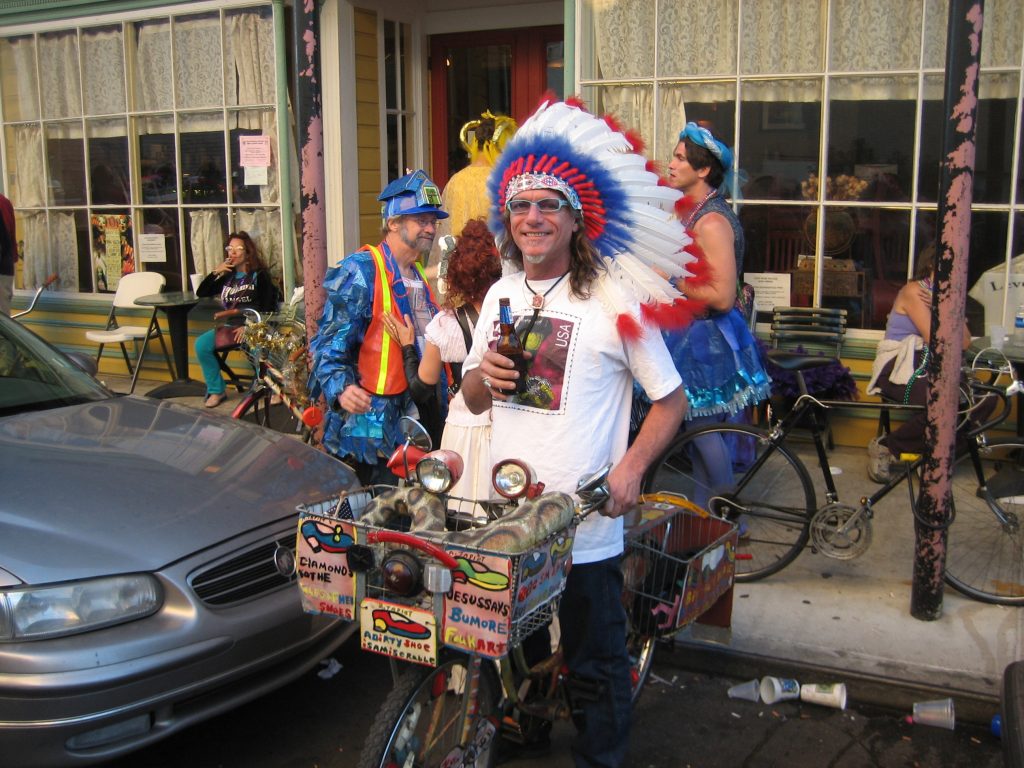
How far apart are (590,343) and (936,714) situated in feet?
6.73

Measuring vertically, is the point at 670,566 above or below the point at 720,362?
below

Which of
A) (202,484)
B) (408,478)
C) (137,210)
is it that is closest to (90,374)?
(202,484)

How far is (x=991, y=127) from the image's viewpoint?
19.5 ft

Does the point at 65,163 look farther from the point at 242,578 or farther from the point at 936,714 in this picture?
the point at 936,714

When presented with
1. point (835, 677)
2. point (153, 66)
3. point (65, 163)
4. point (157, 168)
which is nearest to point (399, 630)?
point (835, 677)

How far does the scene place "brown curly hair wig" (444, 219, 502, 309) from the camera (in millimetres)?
3848

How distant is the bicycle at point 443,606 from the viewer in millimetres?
2367

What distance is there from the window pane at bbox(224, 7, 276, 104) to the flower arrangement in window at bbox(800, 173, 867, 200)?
4195 millimetres

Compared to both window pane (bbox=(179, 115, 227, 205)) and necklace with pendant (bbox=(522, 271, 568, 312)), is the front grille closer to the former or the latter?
necklace with pendant (bbox=(522, 271, 568, 312))

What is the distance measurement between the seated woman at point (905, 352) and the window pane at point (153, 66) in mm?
5964

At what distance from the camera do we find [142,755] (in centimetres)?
359

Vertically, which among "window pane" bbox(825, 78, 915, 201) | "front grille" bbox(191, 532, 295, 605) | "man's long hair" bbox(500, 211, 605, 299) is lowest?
"front grille" bbox(191, 532, 295, 605)

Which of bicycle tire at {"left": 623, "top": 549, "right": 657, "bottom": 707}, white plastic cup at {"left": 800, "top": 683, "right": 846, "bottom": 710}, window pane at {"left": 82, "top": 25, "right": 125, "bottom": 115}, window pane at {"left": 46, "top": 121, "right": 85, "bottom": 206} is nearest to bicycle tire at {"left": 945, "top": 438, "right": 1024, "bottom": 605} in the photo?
white plastic cup at {"left": 800, "top": 683, "right": 846, "bottom": 710}

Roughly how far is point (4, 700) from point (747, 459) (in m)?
3.25
